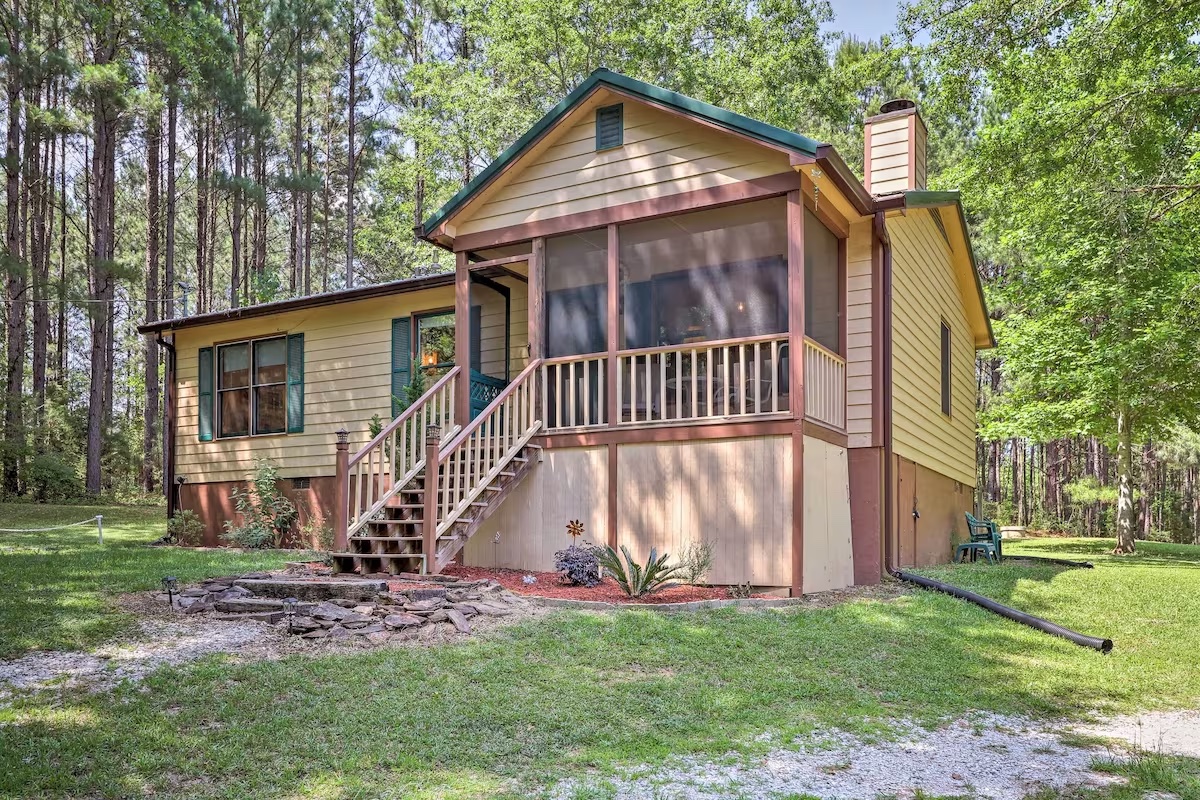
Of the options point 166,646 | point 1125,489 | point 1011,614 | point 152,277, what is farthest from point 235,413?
point 1125,489

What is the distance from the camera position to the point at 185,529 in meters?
13.6

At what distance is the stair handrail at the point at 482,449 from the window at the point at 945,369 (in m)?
6.78

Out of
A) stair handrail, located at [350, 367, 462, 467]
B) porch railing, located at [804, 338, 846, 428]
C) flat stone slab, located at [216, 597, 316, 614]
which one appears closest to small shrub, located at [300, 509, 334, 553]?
stair handrail, located at [350, 367, 462, 467]

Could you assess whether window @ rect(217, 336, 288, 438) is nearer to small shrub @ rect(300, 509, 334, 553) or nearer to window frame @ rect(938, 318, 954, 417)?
small shrub @ rect(300, 509, 334, 553)

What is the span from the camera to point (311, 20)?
25406 mm

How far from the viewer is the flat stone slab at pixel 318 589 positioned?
7.14 meters

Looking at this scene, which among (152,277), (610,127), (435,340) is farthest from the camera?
(152,277)

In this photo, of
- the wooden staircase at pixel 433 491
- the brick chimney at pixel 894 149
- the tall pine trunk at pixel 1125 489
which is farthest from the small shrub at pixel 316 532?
the tall pine trunk at pixel 1125 489

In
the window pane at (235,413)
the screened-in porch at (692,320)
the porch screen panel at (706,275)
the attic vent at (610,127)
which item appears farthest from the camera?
the window pane at (235,413)

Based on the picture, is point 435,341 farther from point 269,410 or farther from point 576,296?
point 269,410

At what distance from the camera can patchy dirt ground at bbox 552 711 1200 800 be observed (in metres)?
3.61

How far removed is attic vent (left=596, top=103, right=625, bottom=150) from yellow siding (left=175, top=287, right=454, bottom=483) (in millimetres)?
3774

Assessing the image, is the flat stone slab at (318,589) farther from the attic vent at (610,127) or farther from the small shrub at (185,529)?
the small shrub at (185,529)

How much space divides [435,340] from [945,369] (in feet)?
25.4
